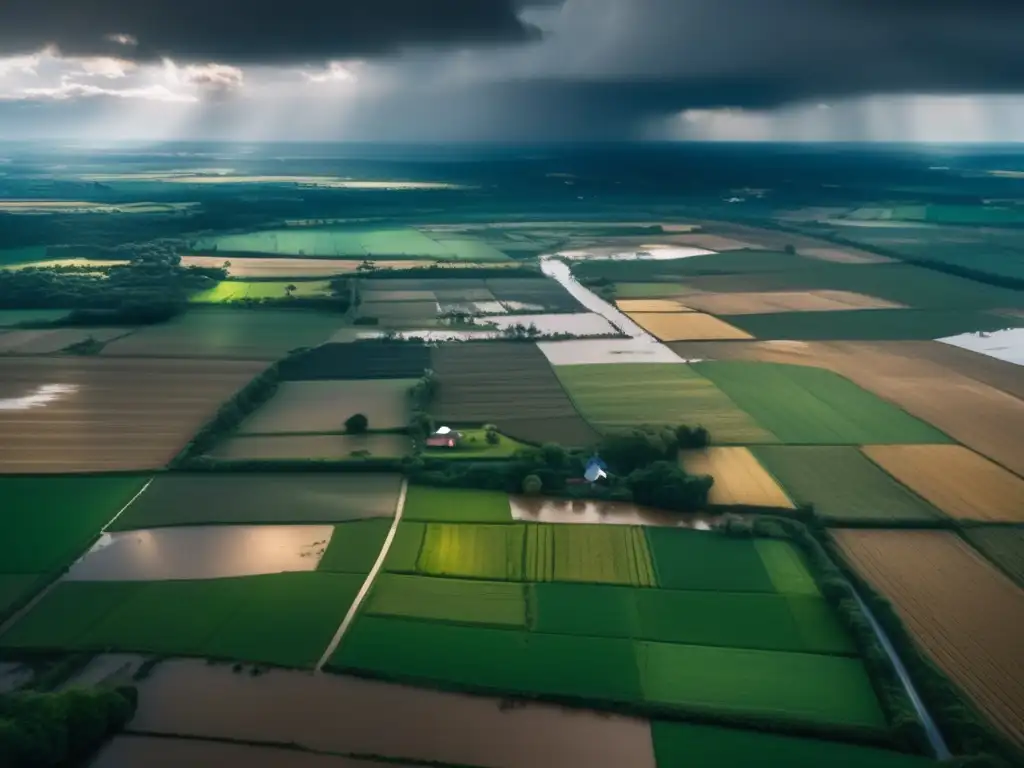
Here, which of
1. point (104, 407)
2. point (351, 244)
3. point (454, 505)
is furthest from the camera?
point (351, 244)

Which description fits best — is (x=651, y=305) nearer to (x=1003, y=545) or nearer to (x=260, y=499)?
(x=1003, y=545)

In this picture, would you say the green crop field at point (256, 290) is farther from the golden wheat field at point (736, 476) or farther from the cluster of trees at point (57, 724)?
the cluster of trees at point (57, 724)

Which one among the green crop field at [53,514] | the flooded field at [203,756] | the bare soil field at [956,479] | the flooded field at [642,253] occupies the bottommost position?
the flooded field at [203,756]

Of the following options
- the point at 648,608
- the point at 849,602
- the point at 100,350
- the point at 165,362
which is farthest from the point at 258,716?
the point at 100,350

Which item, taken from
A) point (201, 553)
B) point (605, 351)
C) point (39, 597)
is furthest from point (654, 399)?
point (39, 597)

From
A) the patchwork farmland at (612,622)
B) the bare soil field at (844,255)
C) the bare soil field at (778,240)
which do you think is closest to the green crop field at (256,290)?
the patchwork farmland at (612,622)

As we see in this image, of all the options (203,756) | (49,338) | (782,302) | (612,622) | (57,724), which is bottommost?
(203,756)

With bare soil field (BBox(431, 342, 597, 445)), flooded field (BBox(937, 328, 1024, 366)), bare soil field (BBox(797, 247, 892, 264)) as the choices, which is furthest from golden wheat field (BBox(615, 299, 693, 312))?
bare soil field (BBox(797, 247, 892, 264))
